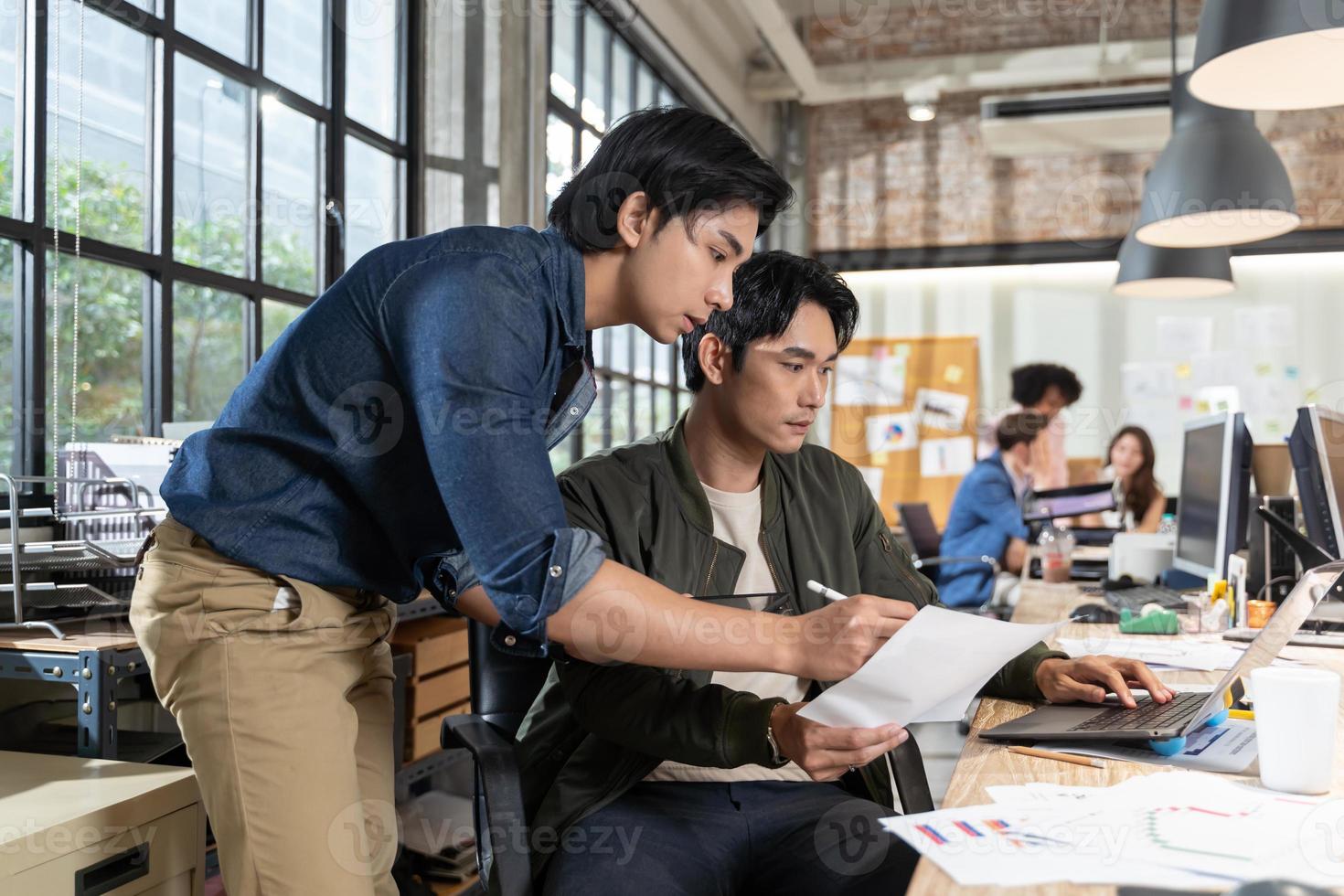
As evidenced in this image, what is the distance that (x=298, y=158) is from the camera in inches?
138

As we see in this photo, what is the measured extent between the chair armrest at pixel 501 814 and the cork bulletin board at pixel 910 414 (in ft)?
21.8

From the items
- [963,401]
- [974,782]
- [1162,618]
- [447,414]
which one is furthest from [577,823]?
[963,401]

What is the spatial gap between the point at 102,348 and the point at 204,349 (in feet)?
1.28

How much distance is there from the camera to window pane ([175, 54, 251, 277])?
2979 millimetres

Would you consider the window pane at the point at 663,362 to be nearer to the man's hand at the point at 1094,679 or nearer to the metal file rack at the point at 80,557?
the metal file rack at the point at 80,557

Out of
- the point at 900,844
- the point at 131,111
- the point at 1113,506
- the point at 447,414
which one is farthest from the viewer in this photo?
the point at 1113,506

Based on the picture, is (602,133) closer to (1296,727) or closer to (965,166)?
(965,166)

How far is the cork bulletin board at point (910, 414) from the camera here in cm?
795

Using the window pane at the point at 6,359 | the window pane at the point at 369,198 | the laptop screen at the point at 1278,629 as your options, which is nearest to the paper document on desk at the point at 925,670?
the laptop screen at the point at 1278,629

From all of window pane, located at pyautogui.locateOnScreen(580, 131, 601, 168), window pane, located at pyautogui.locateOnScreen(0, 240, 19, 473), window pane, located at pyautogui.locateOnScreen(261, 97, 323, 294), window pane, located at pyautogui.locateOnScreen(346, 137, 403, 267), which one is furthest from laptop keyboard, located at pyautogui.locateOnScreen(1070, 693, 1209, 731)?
window pane, located at pyautogui.locateOnScreen(580, 131, 601, 168)

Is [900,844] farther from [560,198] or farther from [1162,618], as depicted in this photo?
[1162,618]

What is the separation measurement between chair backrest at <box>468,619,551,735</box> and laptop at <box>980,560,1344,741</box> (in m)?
0.66

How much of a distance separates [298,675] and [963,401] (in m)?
7.17

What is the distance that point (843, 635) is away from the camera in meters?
1.06
